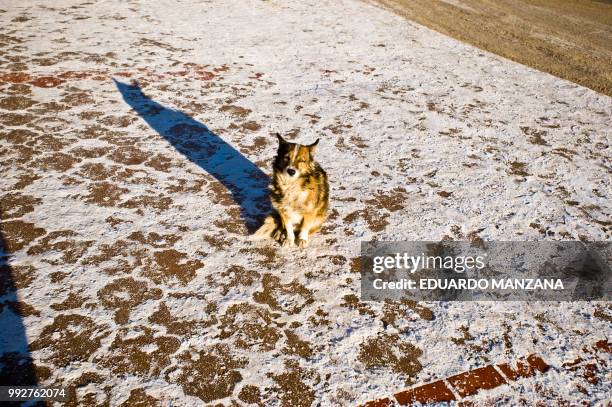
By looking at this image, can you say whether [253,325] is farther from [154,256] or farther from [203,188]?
[203,188]

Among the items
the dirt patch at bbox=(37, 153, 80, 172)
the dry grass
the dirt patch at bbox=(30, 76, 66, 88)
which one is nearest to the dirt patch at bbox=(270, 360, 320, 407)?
the dirt patch at bbox=(37, 153, 80, 172)

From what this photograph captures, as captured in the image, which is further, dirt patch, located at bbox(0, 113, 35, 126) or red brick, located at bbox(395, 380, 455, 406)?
dirt patch, located at bbox(0, 113, 35, 126)

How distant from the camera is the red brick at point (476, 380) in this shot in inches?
127

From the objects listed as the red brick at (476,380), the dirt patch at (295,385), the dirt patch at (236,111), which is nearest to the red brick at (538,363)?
the red brick at (476,380)

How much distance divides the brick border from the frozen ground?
0.31ft

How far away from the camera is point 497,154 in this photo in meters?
6.55

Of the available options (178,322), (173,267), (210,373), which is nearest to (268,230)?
(173,267)

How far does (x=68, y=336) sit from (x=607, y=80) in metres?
12.8

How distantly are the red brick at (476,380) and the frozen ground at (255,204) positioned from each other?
0.39 ft

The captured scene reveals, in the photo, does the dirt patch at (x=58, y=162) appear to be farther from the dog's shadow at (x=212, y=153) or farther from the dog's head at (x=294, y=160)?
the dog's head at (x=294, y=160)

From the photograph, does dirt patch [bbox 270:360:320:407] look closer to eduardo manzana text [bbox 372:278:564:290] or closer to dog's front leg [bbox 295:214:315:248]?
eduardo manzana text [bbox 372:278:564:290]

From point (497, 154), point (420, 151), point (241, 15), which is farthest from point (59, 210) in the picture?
point (241, 15)

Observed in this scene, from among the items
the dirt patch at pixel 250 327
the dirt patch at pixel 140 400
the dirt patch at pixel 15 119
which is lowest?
the dirt patch at pixel 140 400

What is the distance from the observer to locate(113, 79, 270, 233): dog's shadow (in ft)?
17.1
